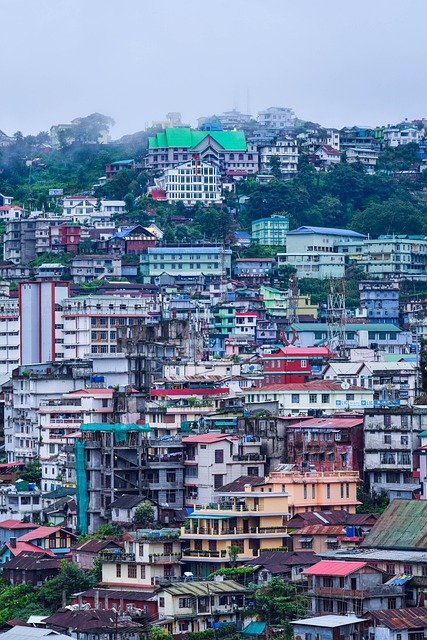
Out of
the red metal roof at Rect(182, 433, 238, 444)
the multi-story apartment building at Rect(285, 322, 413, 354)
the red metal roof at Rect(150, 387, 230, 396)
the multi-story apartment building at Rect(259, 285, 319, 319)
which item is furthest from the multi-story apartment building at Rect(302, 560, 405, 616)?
the multi-story apartment building at Rect(259, 285, 319, 319)

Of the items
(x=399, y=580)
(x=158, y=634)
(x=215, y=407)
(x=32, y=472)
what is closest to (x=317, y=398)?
(x=215, y=407)

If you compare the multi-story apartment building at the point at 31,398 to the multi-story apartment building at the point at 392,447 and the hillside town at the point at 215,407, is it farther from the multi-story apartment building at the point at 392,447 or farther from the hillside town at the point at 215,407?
the multi-story apartment building at the point at 392,447

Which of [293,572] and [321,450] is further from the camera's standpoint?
[321,450]

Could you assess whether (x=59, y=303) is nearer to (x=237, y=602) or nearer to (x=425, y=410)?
(x=425, y=410)

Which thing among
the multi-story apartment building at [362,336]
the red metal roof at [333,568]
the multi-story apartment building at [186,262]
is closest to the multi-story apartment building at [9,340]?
the multi-story apartment building at [362,336]

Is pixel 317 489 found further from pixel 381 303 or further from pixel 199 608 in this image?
pixel 381 303

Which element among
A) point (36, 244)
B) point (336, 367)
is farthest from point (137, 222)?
point (336, 367)
